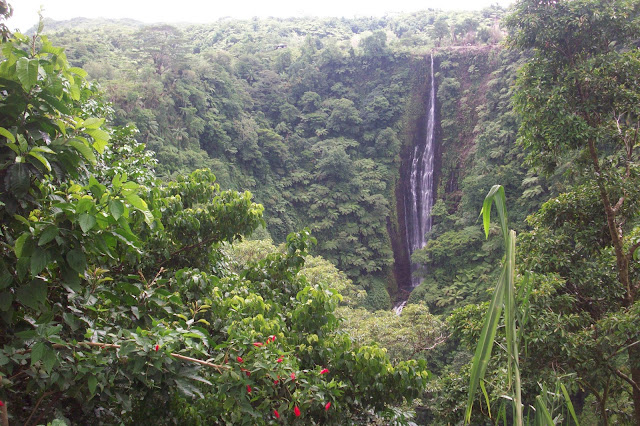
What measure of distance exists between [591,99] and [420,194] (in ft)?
42.0

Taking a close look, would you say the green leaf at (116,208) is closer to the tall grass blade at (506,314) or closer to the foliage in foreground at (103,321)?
the foliage in foreground at (103,321)

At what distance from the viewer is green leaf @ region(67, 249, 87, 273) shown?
51.0 inches

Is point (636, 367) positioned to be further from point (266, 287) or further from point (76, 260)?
point (76, 260)

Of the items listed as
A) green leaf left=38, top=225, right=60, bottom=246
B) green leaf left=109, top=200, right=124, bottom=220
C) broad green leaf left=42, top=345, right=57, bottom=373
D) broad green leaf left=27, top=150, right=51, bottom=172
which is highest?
broad green leaf left=27, top=150, right=51, bottom=172

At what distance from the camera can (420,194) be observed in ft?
54.3

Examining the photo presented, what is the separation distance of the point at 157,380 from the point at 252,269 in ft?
5.80

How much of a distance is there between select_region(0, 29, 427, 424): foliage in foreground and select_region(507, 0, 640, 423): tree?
2450 millimetres

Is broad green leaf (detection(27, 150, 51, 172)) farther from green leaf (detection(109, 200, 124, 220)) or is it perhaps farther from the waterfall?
the waterfall

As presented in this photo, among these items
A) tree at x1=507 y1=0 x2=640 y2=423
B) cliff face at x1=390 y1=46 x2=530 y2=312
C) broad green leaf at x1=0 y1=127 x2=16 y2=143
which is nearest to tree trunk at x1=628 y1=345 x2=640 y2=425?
tree at x1=507 y1=0 x2=640 y2=423

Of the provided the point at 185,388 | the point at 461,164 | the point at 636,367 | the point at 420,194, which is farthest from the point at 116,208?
the point at 461,164

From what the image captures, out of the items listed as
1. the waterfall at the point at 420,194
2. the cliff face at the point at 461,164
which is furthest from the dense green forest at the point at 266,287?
the waterfall at the point at 420,194

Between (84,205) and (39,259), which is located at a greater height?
(84,205)

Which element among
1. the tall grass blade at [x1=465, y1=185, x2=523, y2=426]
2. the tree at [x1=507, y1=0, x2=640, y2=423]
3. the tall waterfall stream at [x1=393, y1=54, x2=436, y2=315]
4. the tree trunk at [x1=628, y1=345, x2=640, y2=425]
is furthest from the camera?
the tall waterfall stream at [x1=393, y1=54, x2=436, y2=315]

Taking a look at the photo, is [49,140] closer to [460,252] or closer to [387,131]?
[460,252]
